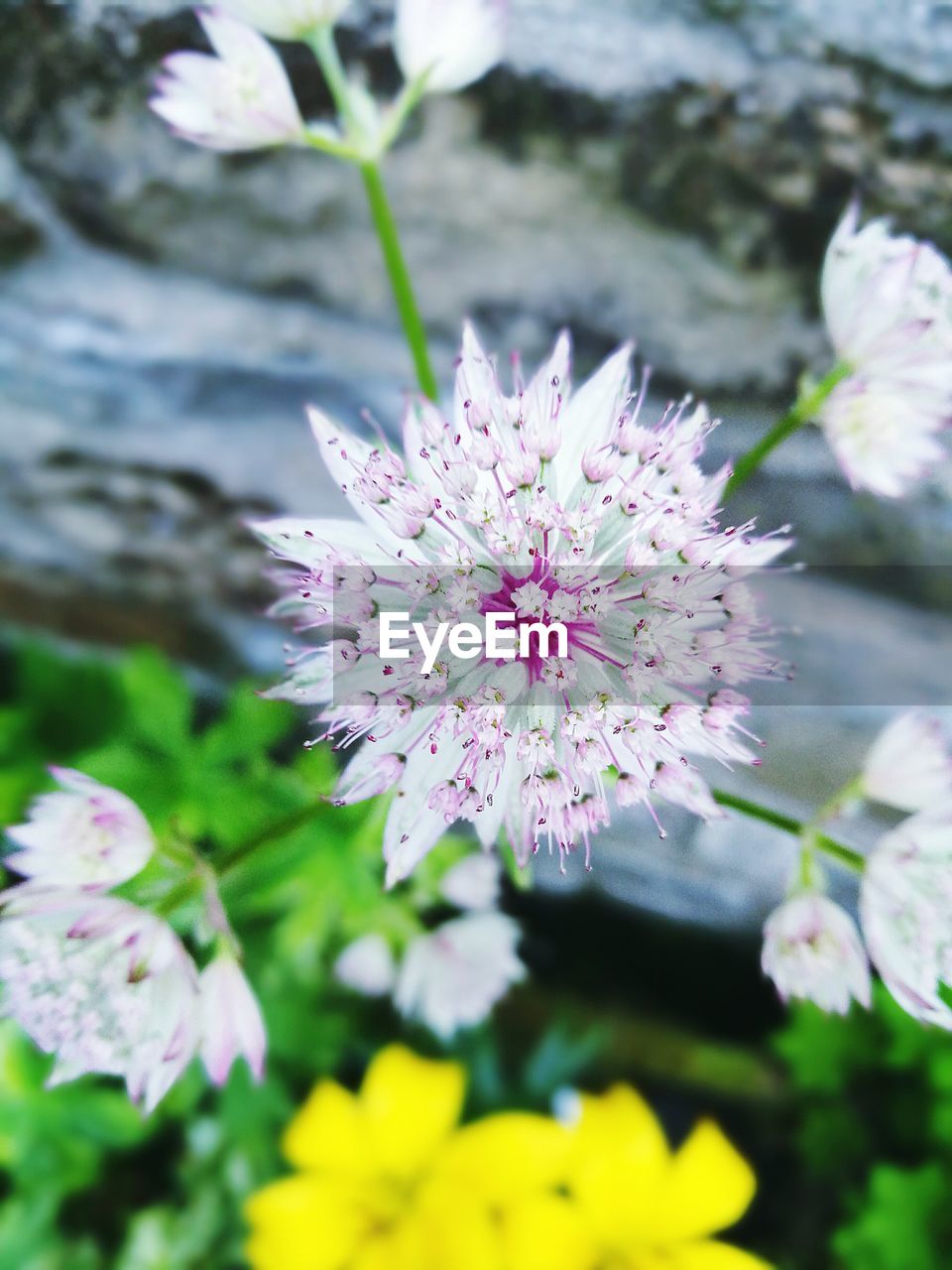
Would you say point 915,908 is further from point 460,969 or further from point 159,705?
point 159,705

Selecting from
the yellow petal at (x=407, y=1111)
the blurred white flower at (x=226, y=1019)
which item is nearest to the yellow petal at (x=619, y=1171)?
the yellow petal at (x=407, y=1111)

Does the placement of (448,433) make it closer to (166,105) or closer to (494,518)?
(494,518)

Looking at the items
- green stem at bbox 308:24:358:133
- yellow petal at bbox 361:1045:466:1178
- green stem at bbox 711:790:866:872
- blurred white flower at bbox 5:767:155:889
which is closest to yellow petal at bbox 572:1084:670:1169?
yellow petal at bbox 361:1045:466:1178

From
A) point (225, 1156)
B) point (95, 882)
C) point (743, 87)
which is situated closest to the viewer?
point (95, 882)

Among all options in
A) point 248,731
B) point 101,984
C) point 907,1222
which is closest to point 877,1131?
point 907,1222

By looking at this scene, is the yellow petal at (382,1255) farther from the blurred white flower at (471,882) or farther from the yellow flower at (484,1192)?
the blurred white flower at (471,882)

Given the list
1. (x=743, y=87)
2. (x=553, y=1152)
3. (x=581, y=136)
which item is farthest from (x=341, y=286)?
(x=553, y=1152)
